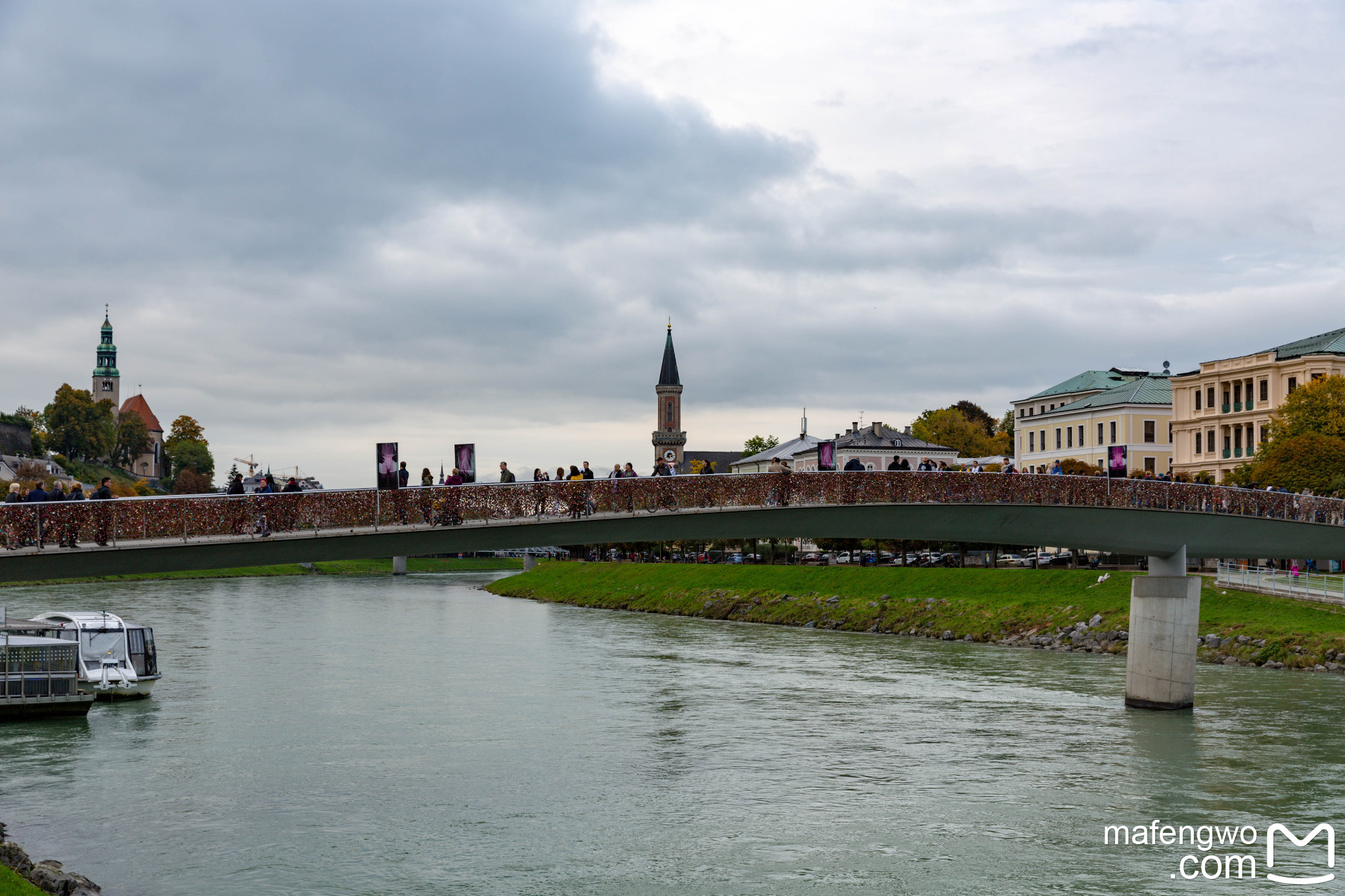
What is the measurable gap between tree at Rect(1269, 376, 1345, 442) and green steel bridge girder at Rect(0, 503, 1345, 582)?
34.7 metres

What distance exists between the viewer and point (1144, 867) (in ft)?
74.2

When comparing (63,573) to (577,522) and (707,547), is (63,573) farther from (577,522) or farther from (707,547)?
(707,547)

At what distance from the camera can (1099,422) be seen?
113375mm

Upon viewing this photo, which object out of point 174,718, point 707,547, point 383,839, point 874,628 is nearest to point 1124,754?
point 383,839

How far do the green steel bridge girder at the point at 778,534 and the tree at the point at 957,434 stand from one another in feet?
322

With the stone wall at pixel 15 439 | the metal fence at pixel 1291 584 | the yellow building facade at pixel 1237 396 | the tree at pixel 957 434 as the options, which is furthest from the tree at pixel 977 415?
the stone wall at pixel 15 439

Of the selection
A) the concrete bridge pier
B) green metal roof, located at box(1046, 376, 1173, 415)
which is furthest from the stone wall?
the concrete bridge pier

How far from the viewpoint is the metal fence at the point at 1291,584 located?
177 feet

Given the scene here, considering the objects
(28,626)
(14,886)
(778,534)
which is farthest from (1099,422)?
(14,886)

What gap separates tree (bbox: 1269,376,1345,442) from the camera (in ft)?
250

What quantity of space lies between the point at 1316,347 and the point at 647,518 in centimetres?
7963

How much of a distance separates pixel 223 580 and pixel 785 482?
101 m

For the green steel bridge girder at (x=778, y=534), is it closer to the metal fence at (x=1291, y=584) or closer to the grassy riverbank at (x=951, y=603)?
the grassy riverbank at (x=951, y=603)

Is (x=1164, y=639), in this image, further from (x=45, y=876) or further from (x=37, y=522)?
(x=45, y=876)
